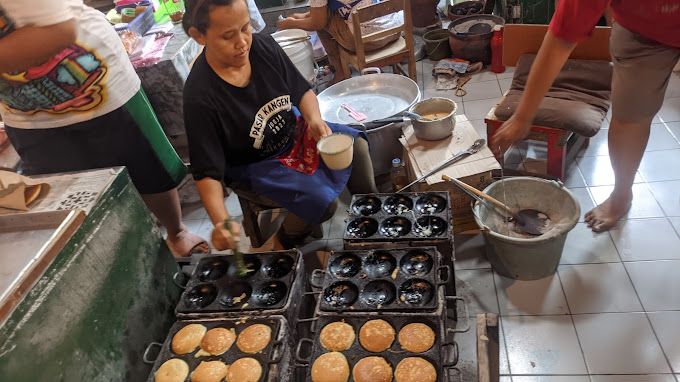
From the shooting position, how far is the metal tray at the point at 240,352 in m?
1.65

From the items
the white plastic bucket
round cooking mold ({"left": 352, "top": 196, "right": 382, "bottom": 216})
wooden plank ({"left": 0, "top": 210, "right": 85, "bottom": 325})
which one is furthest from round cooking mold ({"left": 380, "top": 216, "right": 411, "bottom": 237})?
the white plastic bucket

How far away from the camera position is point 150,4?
13.0 ft

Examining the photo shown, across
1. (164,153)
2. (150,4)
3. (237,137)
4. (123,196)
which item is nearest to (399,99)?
(237,137)

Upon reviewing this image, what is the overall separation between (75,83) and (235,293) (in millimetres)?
1119

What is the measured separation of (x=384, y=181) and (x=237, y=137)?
4.33ft

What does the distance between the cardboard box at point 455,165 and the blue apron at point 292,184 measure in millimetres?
550

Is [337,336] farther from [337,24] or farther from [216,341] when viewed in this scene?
[337,24]

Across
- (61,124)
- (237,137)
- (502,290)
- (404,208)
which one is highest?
(61,124)

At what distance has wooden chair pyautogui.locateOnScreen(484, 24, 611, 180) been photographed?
2.72 meters

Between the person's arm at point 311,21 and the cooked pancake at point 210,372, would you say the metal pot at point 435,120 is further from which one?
the cooked pancake at point 210,372

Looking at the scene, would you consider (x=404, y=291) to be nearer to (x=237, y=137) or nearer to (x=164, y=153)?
(x=237, y=137)

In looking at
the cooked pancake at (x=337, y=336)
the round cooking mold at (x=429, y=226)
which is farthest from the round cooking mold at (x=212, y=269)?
the round cooking mold at (x=429, y=226)

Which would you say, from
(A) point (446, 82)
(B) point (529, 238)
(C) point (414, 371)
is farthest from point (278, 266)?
(A) point (446, 82)

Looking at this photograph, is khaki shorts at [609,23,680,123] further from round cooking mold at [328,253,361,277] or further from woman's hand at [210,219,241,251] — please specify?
woman's hand at [210,219,241,251]
